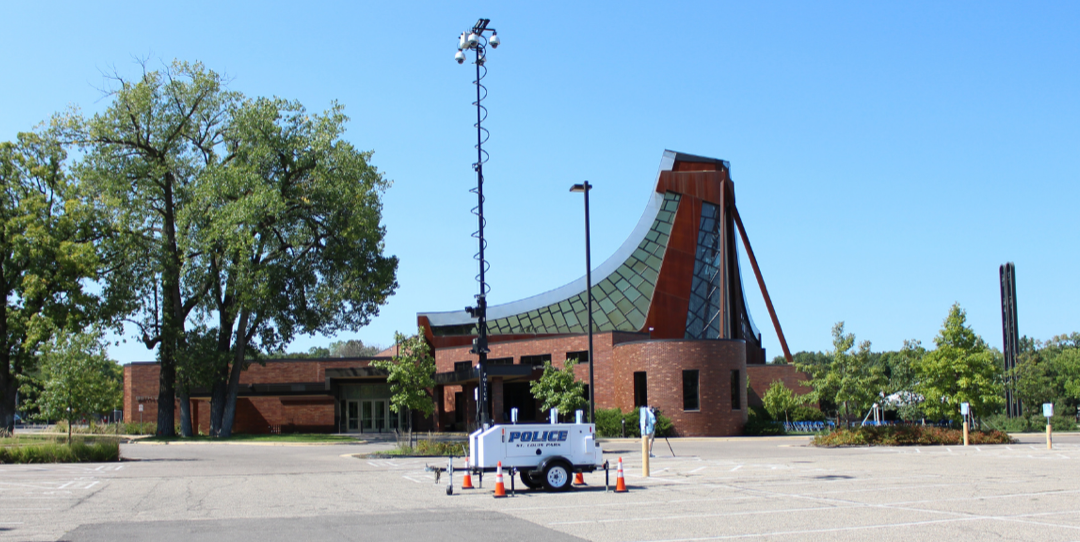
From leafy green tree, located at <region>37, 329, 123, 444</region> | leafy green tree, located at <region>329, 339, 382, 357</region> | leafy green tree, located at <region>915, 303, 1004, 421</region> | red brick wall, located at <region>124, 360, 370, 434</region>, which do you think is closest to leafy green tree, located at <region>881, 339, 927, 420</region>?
leafy green tree, located at <region>915, 303, 1004, 421</region>

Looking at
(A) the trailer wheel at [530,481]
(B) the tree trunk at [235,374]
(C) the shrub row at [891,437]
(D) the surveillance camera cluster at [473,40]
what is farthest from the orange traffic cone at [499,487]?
(B) the tree trunk at [235,374]

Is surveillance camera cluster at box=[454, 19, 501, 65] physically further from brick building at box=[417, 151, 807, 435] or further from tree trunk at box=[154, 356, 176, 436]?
tree trunk at box=[154, 356, 176, 436]

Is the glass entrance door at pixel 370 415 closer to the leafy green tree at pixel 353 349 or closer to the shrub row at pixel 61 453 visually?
the shrub row at pixel 61 453

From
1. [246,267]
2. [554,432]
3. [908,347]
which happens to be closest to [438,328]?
[246,267]

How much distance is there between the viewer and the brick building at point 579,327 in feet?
167

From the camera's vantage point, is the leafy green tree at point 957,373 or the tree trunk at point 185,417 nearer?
the leafy green tree at point 957,373

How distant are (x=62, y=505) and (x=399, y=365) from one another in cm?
2819

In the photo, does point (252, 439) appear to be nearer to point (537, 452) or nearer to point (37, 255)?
point (37, 255)

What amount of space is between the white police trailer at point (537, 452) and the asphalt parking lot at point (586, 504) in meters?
0.40

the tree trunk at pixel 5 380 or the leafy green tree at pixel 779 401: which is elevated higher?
the tree trunk at pixel 5 380

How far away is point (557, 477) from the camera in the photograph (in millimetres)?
15164

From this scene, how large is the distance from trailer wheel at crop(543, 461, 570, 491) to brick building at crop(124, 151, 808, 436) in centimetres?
3014

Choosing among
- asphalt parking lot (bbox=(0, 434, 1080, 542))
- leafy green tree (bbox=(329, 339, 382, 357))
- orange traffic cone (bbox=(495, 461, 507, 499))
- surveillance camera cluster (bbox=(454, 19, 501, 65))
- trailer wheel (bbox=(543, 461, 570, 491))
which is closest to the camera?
asphalt parking lot (bbox=(0, 434, 1080, 542))

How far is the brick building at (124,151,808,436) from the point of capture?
51031 millimetres
